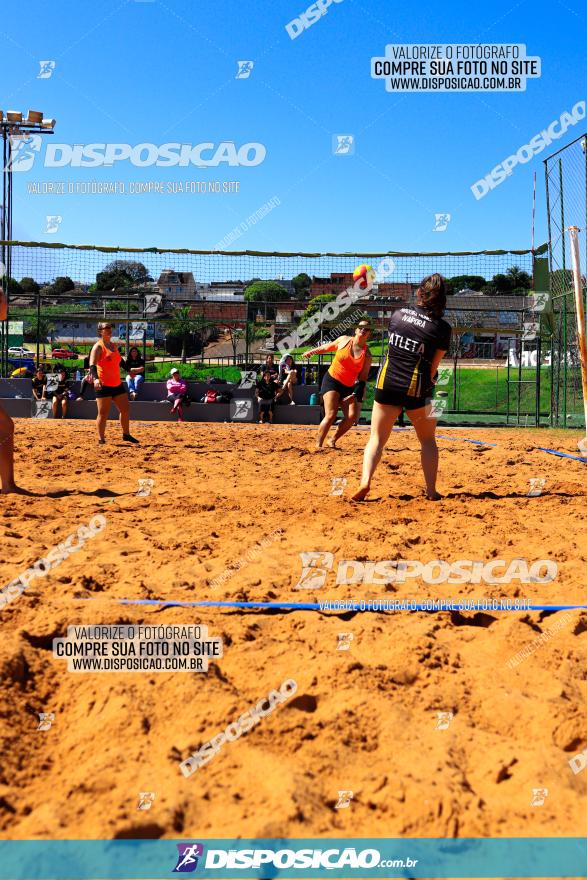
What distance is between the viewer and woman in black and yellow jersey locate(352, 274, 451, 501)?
632cm

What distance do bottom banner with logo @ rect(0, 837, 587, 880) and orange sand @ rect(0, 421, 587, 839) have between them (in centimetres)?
4

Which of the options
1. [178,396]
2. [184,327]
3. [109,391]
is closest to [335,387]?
[109,391]

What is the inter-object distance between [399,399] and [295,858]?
4571mm

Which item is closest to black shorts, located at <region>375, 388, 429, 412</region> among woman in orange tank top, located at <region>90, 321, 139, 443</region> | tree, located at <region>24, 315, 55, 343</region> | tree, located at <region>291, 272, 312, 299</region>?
woman in orange tank top, located at <region>90, 321, 139, 443</region>

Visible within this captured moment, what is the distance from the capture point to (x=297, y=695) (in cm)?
297

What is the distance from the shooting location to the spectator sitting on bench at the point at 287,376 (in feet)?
61.3

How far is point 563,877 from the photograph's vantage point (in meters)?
2.12

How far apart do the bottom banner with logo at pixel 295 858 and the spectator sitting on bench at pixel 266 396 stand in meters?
15.8

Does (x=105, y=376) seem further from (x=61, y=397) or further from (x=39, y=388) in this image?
(x=39, y=388)

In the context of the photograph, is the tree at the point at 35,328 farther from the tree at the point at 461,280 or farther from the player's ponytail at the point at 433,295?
the player's ponytail at the point at 433,295

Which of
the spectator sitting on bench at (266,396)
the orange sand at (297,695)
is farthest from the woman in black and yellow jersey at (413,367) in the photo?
the spectator sitting on bench at (266,396)

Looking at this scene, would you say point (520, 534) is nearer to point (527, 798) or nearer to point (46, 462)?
point (527, 798)

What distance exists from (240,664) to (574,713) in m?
1.32

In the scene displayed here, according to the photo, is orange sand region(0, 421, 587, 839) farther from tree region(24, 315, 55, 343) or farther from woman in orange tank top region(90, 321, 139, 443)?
tree region(24, 315, 55, 343)
